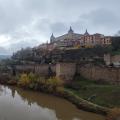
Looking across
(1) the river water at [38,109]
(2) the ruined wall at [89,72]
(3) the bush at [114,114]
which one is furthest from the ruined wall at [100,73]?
(3) the bush at [114,114]

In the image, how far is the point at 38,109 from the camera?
2377 centimetres

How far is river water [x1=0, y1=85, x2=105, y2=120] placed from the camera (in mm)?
20391

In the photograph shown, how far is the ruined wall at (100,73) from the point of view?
29962 millimetres

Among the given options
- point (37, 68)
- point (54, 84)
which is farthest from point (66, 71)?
point (37, 68)

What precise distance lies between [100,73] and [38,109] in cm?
1025

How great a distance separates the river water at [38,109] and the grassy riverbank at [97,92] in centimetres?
202

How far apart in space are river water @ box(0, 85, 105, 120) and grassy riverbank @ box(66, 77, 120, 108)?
2024 mm

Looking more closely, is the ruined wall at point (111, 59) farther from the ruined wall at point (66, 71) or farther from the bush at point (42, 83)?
the bush at point (42, 83)

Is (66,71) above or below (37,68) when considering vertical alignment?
below

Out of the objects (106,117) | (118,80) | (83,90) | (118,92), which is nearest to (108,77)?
(118,80)

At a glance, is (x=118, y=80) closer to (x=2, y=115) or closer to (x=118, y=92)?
(x=118, y=92)

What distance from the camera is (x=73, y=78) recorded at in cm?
3375

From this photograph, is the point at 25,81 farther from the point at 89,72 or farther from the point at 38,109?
the point at 38,109

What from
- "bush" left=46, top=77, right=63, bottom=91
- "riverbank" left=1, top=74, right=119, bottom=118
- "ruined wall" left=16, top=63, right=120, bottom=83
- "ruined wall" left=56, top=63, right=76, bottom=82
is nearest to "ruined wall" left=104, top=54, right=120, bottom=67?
"ruined wall" left=16, top=63, right=120, bottom=83
